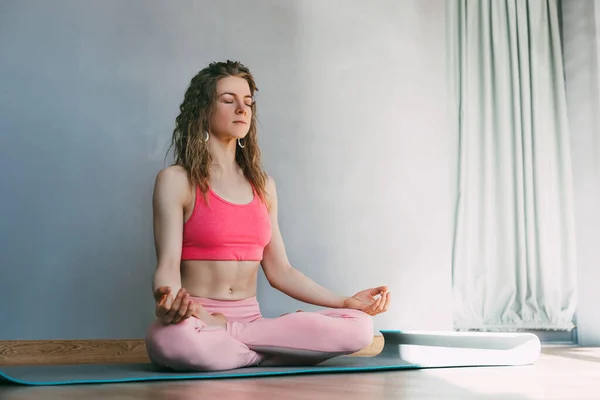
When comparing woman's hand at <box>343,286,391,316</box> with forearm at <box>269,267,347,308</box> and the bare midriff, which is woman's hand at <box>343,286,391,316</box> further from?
the bare midriff

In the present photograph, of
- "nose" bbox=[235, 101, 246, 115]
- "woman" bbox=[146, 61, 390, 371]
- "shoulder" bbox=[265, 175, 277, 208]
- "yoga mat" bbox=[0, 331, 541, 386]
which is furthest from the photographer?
"shoulder" bbox=[265, 175, 277, 208]

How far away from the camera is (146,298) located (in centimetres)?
295

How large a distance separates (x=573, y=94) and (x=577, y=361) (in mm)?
1586

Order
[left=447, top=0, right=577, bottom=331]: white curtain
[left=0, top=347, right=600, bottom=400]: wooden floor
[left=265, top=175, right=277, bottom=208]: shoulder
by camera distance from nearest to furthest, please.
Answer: [left=0, top=347, right=600, bottom=400]: wooden floor, [left=265, top=175, right=277, bottom=208]: shoulder, [left=447, top=0, right=577, bottom=331]: white curtain

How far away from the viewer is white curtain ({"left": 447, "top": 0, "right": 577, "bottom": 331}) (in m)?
3.63

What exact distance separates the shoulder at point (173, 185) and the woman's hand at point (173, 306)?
0.42 metres

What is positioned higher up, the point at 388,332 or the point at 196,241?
the point at 196,241

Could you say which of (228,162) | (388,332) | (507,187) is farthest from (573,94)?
(228,162)

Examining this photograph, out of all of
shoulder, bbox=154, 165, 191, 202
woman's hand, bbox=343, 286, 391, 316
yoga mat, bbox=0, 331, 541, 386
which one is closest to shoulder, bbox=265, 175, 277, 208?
shoulder, bbox=154, 165, 191, 202

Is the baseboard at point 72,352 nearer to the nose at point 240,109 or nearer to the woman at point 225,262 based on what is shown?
the woman at point 225,262

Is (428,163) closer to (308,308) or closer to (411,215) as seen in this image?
(411,215)

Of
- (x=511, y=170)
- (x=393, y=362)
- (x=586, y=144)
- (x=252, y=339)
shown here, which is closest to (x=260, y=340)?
(x=252, y=339)

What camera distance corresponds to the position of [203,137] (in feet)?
8.23

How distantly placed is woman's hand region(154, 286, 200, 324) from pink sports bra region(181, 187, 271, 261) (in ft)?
1.18
